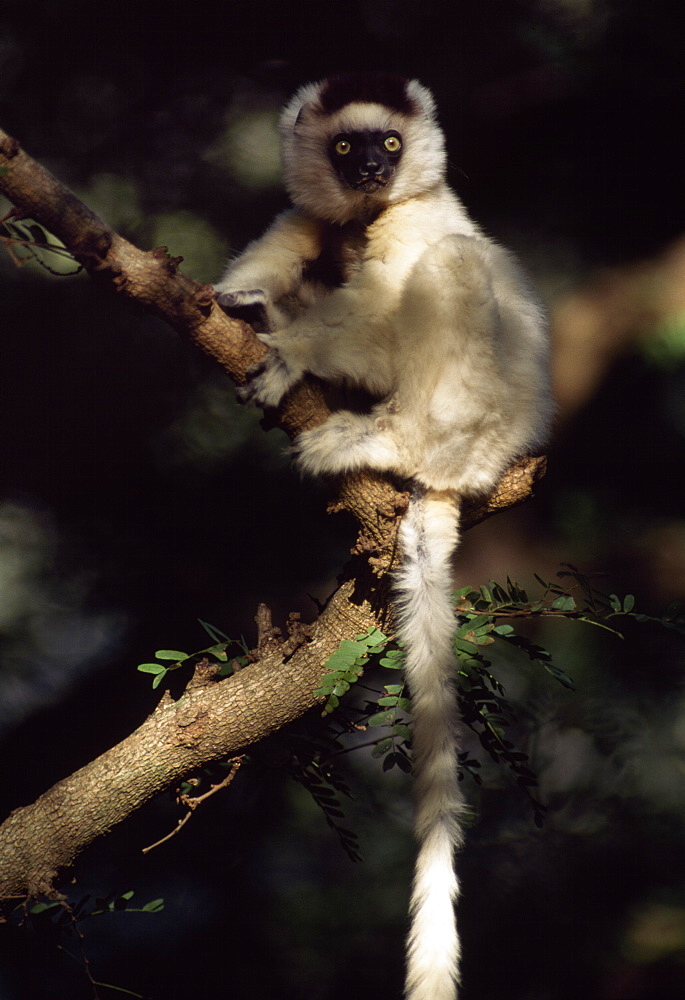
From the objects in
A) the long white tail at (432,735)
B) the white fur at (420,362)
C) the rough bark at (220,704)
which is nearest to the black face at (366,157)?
the white fur at (420,362)

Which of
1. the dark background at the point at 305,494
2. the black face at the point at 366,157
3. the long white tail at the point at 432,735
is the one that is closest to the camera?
the long white tail at the point at 432,735

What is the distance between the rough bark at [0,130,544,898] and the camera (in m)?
1.77

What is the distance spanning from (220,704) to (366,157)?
1.38m

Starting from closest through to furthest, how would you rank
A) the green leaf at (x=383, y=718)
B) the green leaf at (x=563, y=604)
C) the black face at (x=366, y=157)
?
the green leaf at (x=383, y=718) → the green leaf at (x=563, y=604) → the black face at (x=366, y=157)

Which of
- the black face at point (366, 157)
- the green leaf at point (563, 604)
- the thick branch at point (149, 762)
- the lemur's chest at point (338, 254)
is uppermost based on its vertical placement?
the black face at point (366, 157)

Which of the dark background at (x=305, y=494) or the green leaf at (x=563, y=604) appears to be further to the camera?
the dark background at (x=305, y=494)

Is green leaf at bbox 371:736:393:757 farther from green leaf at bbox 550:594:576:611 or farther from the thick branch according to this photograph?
green leaf at bbox 550:594:576:611

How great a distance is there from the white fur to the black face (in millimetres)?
30


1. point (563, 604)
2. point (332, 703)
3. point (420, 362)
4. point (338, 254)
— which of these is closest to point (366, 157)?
point (338, 254)

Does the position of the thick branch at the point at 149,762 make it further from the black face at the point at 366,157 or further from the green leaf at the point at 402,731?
the black face at the point at 366,157

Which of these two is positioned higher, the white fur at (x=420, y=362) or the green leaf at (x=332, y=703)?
the white fur at (x=420, y=362)

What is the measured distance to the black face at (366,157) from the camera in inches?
80.0

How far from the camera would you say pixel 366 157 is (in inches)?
81.0

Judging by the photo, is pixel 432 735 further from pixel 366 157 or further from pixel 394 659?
pixel 366 157
